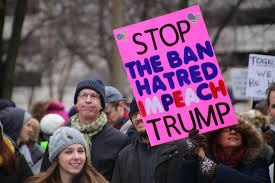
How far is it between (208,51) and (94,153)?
155cm

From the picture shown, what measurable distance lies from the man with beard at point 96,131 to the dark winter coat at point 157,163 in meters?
→ 0.43

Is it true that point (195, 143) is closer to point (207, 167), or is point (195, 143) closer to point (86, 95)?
point (207, 167)

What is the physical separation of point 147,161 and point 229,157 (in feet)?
2.28

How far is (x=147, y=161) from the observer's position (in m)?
4.33

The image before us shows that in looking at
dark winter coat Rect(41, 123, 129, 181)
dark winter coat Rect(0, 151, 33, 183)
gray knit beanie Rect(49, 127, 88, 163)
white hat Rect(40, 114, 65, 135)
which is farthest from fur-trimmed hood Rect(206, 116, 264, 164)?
white hat Rect(40, 114, 65, 135)

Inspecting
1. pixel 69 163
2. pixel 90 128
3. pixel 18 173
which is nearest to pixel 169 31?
pixel 90 128

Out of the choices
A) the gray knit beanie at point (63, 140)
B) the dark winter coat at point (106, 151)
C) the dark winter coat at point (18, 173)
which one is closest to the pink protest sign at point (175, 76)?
the gray knit beanie at point (63, 140)

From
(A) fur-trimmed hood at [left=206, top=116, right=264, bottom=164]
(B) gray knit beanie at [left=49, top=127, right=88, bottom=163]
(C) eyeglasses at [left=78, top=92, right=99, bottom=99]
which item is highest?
(C) eyeglasses at [left=78, top=92, right=99, bottom=99]

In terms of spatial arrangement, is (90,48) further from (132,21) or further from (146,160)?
(146,160)

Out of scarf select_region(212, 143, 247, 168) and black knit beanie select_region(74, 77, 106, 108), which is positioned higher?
black knit beanie select_region(74, 77, 106, 108)

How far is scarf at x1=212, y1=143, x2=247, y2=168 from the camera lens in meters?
4.12

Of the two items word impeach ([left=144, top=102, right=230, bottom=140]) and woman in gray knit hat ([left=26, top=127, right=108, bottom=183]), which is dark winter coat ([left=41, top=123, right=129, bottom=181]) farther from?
word impeach ([left=144, top=102, right=230, bottom=140])

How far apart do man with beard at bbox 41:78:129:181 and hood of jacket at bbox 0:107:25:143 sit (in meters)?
1.09

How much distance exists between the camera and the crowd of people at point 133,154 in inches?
157
